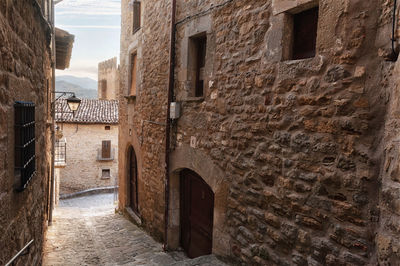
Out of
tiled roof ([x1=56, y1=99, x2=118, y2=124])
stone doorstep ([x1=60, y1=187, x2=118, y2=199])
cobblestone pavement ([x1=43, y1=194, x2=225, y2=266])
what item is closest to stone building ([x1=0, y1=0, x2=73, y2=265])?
cobblestone pavement ([x1=43, y1=194, x2=225, y2=266])

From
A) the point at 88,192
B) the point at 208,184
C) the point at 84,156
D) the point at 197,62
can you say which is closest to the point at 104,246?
the point at 208,184

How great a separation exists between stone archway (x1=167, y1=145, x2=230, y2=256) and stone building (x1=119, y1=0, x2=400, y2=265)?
19mm

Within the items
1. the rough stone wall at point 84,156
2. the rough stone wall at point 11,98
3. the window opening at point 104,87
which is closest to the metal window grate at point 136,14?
the rough stone wall at point 11,98

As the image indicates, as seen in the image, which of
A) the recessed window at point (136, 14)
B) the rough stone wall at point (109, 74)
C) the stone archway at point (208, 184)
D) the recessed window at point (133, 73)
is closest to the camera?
the stone archway at point (208, 184)

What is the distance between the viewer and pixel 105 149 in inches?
782

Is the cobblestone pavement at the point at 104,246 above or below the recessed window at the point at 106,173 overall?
above

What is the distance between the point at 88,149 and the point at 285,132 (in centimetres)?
1850

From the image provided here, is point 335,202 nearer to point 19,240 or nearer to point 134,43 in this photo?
point 19,240

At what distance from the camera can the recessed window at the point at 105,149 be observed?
780 inches

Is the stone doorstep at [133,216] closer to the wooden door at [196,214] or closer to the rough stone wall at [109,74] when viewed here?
the wooden door at [196,214]

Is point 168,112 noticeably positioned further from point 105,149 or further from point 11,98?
point 105,149

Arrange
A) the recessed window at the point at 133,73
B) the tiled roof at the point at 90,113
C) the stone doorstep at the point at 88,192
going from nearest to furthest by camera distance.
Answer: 1. the recessed window at the point at 133,73
2. the stone doorstep at the point at 88,192
3. the tiled roof at the point at 90,113

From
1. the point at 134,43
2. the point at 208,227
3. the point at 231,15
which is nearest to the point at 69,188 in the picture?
the point at 134,43

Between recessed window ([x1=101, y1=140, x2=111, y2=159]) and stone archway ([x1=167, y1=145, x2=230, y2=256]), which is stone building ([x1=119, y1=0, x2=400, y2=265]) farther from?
recessed window ([x1=101, y1=140, x2=111, y2=159])
